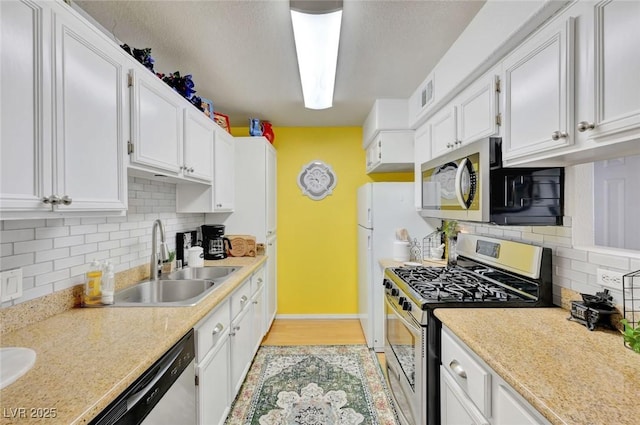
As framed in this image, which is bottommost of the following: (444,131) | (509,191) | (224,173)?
(509,191)

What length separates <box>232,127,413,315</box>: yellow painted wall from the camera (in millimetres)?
3984

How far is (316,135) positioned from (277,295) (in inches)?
81.4

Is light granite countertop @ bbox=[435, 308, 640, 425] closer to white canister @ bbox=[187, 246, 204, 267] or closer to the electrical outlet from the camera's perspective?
the electrical outlet

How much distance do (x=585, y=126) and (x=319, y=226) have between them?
312 cm

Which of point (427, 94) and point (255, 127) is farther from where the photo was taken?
point (255, 127)

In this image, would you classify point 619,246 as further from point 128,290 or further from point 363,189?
point 128,290

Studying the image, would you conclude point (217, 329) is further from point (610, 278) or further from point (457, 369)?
point (610, 278)

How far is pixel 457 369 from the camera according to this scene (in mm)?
1326

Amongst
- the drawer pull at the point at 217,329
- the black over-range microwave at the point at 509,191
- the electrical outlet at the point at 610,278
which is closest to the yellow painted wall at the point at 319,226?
the drawer pull at the point at 217,329

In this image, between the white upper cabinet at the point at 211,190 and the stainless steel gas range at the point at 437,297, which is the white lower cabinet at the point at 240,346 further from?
the stainless steel gas range at the point at 437,297

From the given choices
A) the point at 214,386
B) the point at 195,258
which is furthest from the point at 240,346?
the point at 195,258

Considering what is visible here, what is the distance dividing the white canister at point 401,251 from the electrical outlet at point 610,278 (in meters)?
1.63

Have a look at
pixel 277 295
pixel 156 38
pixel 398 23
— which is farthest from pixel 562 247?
pixel 277 295

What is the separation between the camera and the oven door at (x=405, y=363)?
1625mm
